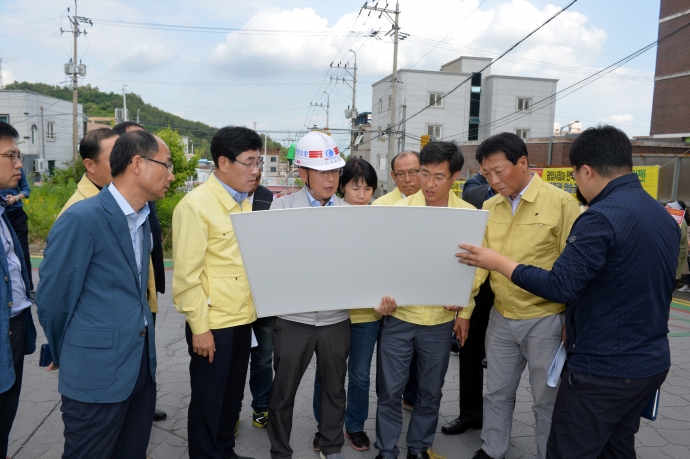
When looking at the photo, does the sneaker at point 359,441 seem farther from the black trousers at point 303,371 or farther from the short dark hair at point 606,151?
the short dark hair at point 606,151

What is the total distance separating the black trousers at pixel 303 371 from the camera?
272 centimetres

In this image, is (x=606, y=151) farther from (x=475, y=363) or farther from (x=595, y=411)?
(x=475, y=363)

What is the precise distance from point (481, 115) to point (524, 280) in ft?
121

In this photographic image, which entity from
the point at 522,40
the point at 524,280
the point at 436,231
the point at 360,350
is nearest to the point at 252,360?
the point at 360,350

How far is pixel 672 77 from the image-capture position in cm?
2266

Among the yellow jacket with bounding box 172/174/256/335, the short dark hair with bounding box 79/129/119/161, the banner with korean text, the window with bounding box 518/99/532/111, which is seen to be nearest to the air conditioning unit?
the banner with korean text

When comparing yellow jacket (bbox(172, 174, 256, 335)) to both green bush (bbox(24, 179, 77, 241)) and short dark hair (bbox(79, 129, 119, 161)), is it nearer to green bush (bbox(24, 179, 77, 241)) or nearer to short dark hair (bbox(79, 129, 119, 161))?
short dark hair (bbox(79, 129, 119, 161))

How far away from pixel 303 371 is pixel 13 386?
4.77 ft

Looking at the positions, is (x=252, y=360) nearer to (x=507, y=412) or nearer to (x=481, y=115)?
(x=507, y=412)

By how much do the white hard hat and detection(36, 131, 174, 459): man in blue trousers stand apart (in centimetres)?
84

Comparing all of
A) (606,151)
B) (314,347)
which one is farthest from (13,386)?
(606,151)

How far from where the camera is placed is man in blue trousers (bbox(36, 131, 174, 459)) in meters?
1.94

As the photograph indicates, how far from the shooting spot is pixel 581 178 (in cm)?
222

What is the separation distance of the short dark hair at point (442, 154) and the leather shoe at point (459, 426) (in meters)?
1.74
